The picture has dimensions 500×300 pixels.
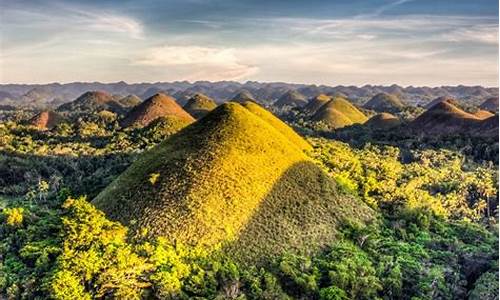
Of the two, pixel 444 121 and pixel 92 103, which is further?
pixel 92 103

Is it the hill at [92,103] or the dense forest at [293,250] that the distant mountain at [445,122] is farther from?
the hill at [92,103]

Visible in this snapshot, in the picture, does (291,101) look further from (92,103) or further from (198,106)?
(198,106)

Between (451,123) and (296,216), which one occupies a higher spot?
(451,123)

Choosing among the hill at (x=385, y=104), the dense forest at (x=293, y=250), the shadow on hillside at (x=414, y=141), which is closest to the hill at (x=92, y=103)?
the hill at (x=385, y=104)

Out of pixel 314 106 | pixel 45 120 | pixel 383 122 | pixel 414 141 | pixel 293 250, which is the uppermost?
pixel 314 106

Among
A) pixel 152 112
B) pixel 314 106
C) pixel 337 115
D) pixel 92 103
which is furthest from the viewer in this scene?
pixel 92 103

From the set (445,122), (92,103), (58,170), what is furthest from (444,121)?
(92,103)
